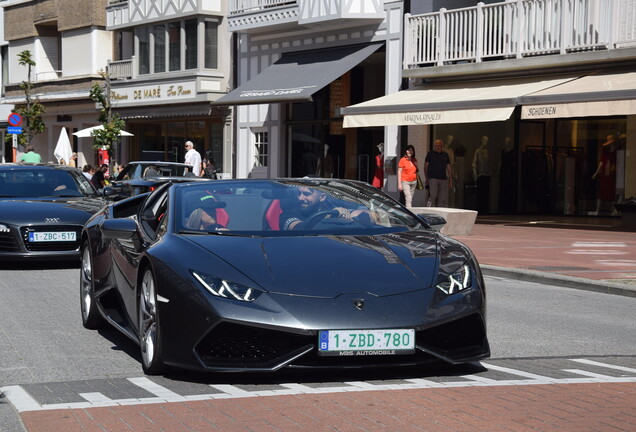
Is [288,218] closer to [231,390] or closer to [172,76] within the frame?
[231,390]

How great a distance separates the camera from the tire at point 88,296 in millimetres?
9094

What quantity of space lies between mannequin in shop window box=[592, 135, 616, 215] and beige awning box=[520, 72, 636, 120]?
175 inches

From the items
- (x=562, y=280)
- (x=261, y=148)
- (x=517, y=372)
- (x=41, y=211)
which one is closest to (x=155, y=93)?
(x=261, y=148)

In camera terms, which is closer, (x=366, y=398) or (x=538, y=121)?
(x=366, y=398)

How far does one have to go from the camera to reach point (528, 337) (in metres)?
9.09

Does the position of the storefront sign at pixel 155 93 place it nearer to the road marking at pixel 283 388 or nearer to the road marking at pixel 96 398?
the road marking at pixel 283 388

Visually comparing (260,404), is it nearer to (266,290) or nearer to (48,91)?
(266,290)

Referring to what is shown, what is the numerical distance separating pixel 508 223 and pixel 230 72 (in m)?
14.5

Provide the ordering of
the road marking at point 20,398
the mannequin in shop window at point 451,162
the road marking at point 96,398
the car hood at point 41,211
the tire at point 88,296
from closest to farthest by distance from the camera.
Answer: the road marking at point 20,398
the road marking at point 96,398
the tire at point 88,296
the car hood at point 41,211
the mannequin in shop window at point 451,162

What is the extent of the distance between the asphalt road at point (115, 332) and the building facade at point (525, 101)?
1016 cm

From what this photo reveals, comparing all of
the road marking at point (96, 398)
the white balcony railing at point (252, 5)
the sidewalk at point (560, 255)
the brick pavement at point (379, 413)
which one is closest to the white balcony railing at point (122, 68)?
the white balcony railing at point (252, 5)

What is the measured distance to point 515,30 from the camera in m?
26.0

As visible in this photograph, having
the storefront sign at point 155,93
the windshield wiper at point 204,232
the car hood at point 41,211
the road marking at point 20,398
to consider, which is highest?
the storefront sign at point 155,93

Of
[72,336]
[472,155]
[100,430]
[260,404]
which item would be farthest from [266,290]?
[472,155]
